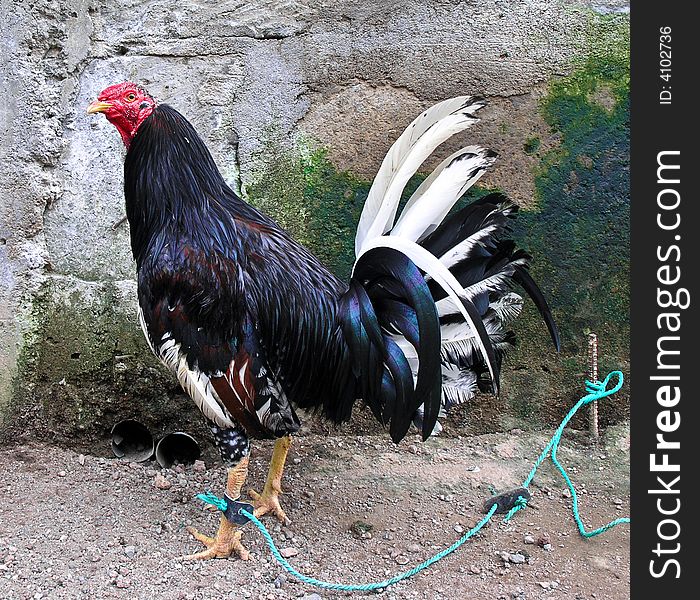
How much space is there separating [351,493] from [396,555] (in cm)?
43

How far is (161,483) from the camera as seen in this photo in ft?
8.66

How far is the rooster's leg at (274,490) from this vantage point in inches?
98.1

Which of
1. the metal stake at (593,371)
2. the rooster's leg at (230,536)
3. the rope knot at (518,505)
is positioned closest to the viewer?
the rooster's leg at (230,536)

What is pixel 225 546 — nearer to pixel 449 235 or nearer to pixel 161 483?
pixel 161 483

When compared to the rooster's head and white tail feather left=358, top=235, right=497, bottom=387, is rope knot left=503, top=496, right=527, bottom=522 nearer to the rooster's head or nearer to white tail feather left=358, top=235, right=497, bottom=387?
white tail feather left=358, top=235, right=497, bottom=387

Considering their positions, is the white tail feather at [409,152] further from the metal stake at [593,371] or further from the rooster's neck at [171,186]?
the metal stake at [593,371]

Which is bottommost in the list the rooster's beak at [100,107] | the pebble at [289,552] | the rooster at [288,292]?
the pebble at [289,552]

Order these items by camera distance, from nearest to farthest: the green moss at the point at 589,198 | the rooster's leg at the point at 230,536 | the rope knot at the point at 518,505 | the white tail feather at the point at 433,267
→ the white tail feather at the point at 433,267 → the rooster's leg at the point at 230,536 → the rope knot at the point at 518,505 → the green moss at the point at 589,198


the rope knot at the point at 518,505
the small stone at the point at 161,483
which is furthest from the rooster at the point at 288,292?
the rope knot at the point at 518,505

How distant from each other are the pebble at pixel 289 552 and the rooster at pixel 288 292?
193mm

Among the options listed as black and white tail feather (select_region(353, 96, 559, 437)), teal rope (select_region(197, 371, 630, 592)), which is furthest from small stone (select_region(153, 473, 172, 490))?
black and white tail feather (select_region(353, 96, 559, 437))

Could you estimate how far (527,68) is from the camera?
9.10ft

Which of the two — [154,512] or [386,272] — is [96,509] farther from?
[386,272]

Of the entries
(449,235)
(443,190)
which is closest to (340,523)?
(449,235)
